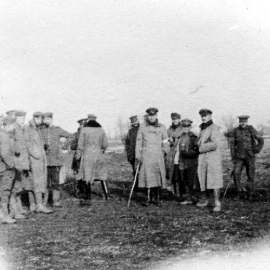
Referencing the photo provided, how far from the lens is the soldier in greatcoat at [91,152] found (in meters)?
8.31

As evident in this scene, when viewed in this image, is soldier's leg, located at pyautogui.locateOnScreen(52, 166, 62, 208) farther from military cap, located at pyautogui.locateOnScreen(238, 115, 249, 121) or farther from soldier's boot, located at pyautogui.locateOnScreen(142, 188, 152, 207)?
military cap, located at pyautogui.locateOnScreen(238, 115, 249, 121)

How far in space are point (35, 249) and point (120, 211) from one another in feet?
8.37

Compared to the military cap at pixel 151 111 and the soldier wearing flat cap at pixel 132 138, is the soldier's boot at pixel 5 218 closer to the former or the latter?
the military cap at pixel 151 111

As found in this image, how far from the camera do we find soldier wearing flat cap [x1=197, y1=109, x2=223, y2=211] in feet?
22.3

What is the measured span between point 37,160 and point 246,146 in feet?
14.6

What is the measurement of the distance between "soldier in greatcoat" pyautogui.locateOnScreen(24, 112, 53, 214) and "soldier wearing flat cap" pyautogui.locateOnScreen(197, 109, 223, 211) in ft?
9.59

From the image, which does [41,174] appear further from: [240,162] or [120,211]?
[240,162]

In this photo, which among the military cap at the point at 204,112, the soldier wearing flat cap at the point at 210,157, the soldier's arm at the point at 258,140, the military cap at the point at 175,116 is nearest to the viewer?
the soldier wearing flat cap at the point at 210,157

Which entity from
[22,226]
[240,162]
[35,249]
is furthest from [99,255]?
[240,162]

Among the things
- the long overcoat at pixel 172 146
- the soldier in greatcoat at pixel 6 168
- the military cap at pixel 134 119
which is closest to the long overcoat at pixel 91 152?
the long overcoat at pixel 172 146

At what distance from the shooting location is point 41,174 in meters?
7.09

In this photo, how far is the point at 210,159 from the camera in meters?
6.91

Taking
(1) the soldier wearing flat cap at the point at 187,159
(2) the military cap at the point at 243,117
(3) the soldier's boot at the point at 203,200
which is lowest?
(3) the soldier's boot at the point at 203,200

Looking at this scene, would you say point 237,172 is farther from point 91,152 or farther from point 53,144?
point 53,144
